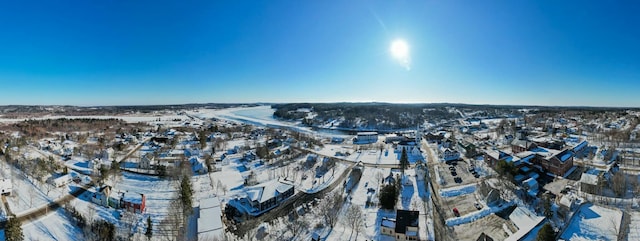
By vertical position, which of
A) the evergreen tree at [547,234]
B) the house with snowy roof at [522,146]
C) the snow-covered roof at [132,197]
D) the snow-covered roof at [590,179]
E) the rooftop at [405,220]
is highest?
the house with snowy roof at [522,146]

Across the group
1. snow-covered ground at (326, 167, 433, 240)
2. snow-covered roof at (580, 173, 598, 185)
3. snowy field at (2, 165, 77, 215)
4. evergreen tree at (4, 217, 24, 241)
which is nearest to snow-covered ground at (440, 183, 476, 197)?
snow-covered ground at (326, 167, 433, 240)

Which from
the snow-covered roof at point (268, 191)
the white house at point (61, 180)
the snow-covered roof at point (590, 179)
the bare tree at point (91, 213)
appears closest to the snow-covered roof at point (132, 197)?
the bare tree at point (91, 213)

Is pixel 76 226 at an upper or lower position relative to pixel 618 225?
lower

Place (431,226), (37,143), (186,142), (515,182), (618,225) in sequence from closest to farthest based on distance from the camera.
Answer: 1. (618,225)
2. (431,226)
3. (515,182)
4. (37,143)
5. (186,142)

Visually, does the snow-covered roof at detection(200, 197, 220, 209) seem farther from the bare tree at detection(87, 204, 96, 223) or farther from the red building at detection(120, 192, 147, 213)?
the bare tree at detection(87, 204, 96, 223)

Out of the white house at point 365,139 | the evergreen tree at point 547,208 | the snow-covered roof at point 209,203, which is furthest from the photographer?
the white house at point 365,139

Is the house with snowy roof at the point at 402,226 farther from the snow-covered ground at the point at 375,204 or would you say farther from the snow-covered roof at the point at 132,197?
the snow-covered roof at the point at 132,197

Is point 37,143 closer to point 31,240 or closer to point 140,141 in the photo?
point 140,141

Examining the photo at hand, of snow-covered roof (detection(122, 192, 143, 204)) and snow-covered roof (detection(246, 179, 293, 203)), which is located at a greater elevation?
snow-covered roof (detection(246, 179, 293, 203))

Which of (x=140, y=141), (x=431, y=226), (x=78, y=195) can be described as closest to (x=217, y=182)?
(x=78, y=195)
